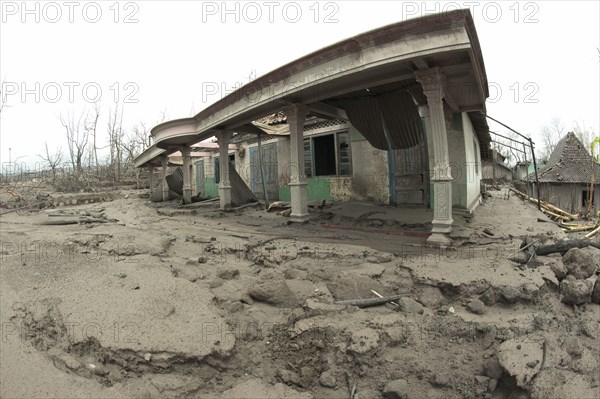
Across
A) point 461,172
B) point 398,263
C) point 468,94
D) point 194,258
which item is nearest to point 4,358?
point 194,258

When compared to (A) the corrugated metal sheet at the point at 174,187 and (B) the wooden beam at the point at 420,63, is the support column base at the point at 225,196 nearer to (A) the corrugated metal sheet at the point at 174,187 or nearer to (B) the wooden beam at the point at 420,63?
(A) the corrugated metal sheet at the point at 174,187

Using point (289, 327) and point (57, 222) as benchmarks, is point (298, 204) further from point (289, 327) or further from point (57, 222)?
point (57, 222)

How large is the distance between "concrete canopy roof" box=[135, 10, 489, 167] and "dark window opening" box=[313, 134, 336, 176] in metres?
3.20

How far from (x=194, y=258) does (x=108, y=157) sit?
3116 cm

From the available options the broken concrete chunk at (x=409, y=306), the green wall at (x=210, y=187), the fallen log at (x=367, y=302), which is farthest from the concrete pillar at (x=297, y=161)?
the green wall at (x=210, y=187)

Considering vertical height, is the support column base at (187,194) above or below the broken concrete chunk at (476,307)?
above

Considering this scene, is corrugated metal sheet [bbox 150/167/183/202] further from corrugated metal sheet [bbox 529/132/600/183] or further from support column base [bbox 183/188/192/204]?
corrugated metal sheet [bbox 529/132/600/183]

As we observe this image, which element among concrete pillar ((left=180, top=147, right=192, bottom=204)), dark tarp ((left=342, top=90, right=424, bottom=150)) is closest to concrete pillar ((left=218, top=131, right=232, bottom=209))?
concrete pillar ((left=180, top=147, right=192, bottom=204))

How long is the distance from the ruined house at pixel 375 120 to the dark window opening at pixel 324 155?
37 mm

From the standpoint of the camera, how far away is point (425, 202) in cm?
852

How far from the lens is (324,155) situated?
11578mm

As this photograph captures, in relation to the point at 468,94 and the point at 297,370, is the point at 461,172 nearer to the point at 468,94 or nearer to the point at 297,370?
the point at 468,94

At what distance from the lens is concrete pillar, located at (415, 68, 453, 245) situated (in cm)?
521

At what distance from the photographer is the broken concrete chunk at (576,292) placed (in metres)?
3.15
